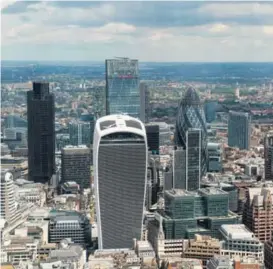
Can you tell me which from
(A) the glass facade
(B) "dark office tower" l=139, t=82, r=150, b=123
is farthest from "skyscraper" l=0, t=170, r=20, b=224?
(B) "dark office tower" l=139, t=82, r=150, b=123

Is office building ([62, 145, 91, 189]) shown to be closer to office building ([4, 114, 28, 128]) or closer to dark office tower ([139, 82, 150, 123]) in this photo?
office building ([4, 114, 28, 128])

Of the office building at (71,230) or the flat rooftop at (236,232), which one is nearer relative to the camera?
the flat rooftop at (236,232)

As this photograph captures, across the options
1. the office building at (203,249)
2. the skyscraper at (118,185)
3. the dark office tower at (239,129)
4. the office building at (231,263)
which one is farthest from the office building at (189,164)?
the dark office tower at (239,129)

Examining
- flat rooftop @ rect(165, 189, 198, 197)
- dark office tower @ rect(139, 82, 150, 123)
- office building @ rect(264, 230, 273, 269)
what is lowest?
office building @ rect(264, 230, 273, 269)

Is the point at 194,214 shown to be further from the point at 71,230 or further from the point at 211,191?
the point at 71,230

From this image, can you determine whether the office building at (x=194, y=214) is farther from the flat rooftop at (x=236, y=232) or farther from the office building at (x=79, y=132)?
the office building at (x=79, y=132)
